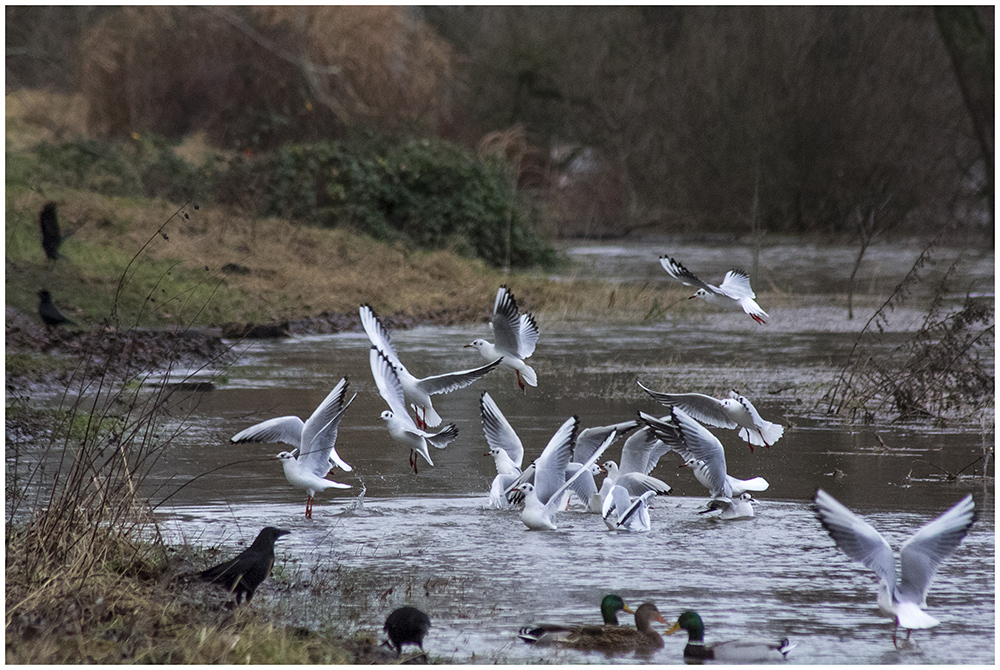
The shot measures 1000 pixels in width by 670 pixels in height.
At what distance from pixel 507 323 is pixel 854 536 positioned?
3.60 m

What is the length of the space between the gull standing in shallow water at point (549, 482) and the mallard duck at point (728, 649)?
5.49 ft

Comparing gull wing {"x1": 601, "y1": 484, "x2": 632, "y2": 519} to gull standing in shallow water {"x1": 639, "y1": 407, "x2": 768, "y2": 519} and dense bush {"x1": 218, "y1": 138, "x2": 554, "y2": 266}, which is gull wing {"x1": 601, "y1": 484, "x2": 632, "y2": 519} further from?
dense bush {"x1": 218, "y1": 138, "x2": 554, "y2": 266}

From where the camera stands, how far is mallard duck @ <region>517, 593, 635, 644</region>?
491 cm

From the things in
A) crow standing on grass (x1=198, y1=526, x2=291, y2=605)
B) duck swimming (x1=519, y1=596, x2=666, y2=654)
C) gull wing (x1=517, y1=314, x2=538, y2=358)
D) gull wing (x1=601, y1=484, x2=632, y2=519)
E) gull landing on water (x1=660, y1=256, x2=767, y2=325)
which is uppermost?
gull landing on water (x1=660, y1=256, x2=767, y2=325)

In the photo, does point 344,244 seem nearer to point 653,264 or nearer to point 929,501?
point 653,264

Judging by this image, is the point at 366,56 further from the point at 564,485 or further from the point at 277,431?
the point at 564,485

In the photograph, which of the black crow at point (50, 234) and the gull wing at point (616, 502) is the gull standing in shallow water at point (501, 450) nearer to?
the gull wing at point (616, 502)

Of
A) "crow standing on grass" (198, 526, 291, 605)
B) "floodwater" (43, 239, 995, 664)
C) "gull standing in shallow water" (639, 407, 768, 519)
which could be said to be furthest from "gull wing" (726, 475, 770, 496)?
"crow standing on grass" (198, 526, 291, 605)

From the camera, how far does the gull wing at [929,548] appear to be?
504 centimetres

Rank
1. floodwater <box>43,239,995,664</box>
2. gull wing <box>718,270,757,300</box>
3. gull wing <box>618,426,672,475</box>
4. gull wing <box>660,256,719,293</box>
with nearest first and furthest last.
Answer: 1. floodwater <box>43,239,995,664</box>
2. gull wing <box>618,426,672,475</box>
3. gull wing <box>660,256,719,293</box>
4. gull wing <box>718,270,757,300</box>

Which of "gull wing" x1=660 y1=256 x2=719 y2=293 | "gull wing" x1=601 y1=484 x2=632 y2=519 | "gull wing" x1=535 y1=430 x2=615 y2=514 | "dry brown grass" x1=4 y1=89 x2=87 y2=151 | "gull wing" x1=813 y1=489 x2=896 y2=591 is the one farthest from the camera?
"dry brown grass" x1=4 y1=89 x2=87 y2=151

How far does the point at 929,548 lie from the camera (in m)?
5.07

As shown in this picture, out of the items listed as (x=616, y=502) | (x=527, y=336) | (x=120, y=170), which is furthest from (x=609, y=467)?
(x=120, y=170)

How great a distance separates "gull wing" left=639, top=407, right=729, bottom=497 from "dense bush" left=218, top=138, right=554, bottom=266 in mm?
14888
